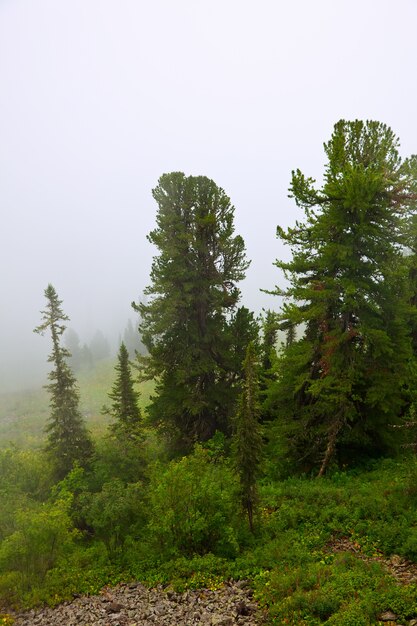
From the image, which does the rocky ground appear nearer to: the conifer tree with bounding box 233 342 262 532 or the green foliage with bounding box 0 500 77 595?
the green foliage with bounding box 0 500 77 595

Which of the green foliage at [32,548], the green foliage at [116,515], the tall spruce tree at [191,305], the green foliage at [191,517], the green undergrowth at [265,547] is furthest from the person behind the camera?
the tall spruce tree at [191,305]

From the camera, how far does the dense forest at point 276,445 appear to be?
35.1ft

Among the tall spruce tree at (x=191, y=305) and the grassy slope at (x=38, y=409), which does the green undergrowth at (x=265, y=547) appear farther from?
the grassy slope at (x=38, y=409)

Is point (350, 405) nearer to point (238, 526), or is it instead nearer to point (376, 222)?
point (238, 526)

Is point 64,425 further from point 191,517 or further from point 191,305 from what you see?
point 191,517

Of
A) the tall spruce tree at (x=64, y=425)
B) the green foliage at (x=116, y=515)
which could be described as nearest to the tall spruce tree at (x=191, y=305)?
the tall spruce tree at (x=64, y=425)

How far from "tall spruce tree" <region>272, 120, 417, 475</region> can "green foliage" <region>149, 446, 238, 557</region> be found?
5.00 meters

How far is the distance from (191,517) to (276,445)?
20.6 ft

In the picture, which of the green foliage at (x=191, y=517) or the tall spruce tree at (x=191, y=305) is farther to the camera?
the tall spruce tree at (x=191, y=305)

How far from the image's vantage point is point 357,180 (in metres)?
13.6

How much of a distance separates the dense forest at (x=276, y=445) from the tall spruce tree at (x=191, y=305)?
0.30 feet

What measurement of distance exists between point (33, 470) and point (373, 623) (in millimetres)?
19916

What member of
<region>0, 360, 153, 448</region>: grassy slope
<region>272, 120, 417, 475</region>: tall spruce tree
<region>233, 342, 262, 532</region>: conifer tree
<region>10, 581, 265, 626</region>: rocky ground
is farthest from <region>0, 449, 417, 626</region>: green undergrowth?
<region>0, 360, 153, 448</region>: grassy slope

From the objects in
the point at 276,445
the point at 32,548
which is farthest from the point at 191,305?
the point at 32,548
